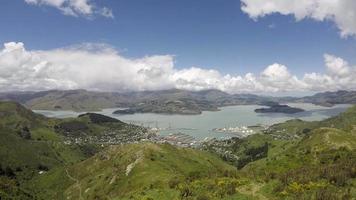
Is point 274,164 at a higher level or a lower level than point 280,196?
lower

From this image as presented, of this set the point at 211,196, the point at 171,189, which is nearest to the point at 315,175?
the point at 211,196

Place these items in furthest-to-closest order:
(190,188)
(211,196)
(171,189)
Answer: (171,189), (190,188), (211,196)

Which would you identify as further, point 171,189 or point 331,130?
point 331,130

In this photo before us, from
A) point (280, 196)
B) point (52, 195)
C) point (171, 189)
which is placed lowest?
point (52, 195)

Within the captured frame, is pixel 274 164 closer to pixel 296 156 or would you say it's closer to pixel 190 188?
pixel 296 156

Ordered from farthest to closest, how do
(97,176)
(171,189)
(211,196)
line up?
(97,176) < (171,189) < (211,196)

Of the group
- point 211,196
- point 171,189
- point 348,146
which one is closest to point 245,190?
point 211,196

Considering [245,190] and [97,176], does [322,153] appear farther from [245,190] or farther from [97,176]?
[97,176]

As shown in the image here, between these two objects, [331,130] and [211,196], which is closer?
[211,196]

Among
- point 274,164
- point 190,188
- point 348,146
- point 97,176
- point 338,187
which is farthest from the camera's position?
point 97,176
